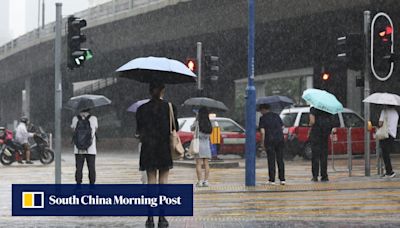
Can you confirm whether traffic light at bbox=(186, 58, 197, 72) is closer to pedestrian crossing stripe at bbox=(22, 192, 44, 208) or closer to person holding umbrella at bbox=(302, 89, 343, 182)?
person holding umbrella at bbox=(302, 89, 343, 182)

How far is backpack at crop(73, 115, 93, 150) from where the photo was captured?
12.6 meters

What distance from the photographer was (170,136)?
9.09 metres

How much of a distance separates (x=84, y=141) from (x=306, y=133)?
46.5ft

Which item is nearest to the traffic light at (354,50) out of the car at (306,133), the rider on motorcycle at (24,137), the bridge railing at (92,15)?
the car at (306,133)

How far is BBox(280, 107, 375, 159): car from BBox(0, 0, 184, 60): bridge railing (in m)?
8.49

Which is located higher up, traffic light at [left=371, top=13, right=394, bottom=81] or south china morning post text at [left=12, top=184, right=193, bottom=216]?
traffic light at [left=371, top=13, right=394, bottom=81]

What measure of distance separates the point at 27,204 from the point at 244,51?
32428 millimetres

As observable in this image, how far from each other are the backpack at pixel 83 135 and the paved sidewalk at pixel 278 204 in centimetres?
153

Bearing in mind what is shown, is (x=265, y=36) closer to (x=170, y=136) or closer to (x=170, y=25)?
(x=170, y=25)

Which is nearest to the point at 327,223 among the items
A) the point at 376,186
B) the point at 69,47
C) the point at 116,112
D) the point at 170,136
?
the point at 170,136

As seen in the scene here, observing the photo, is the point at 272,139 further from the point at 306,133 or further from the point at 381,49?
the point at 306,133

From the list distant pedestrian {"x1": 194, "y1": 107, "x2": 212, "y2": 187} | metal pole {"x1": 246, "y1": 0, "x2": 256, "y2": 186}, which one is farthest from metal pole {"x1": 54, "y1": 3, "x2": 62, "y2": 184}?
metal pole {"x1": 246, "y1": 0, "x2": 256, "y2": 186}

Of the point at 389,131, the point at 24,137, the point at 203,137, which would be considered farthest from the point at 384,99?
the point at 24,137

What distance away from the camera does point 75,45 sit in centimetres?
1464
